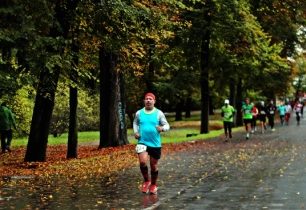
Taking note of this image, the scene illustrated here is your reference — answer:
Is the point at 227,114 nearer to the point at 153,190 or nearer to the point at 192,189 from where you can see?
the point at 192,189

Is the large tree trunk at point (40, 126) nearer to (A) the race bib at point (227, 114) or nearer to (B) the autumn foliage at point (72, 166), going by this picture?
(B) the autumn foliage at point (72, 166)

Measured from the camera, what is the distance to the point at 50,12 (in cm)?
1606

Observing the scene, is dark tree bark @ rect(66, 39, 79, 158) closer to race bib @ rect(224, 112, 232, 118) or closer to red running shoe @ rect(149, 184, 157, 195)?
red running shoe @ rect(149, 184, 157, 195)

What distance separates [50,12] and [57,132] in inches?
911

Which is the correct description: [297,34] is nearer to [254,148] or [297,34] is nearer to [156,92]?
[156,92]

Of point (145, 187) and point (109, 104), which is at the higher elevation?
point (109, 104)

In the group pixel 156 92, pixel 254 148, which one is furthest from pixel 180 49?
pixel 254 148

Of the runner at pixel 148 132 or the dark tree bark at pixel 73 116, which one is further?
the dark tree bark at pixel 73 116

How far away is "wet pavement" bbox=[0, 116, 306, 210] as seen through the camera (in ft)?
32.7

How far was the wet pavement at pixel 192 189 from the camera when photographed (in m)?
9.98

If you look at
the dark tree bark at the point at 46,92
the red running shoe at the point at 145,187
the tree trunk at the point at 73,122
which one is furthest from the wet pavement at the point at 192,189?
the tree trunk at the point at 73,122

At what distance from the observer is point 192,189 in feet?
38.7

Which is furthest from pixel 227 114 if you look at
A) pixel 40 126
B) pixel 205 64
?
pixel 40 126

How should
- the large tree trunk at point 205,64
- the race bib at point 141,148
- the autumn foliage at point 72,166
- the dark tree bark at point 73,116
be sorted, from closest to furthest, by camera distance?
the race bib at point 141,148 < the autumn foliage at point 72,166 < the dark tree bark at point 73,116 < the large tree trunk at point 205,64
